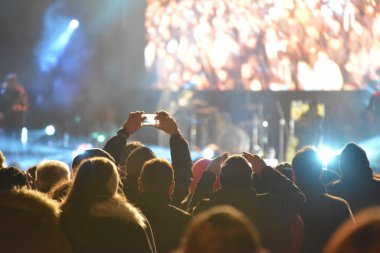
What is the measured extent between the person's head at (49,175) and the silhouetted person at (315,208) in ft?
5.01

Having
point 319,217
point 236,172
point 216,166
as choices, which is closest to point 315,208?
point 319,217

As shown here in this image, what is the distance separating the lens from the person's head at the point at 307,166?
14.4 feet

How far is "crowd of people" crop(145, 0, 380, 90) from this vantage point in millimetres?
14398

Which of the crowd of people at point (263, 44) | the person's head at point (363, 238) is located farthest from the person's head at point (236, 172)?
the crowd of people at point (263, 44)

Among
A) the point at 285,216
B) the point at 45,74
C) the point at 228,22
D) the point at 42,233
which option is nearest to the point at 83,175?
the point at 42,233

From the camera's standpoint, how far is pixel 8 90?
12617 millimetres

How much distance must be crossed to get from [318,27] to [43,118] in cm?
735

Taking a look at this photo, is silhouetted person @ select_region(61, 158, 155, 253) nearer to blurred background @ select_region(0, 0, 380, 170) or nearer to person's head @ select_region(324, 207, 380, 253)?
person's head @ select_region(324, 207, 380, 253)

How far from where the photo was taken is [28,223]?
3.12m

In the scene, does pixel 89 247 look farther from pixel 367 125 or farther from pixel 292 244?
pixel 367 125

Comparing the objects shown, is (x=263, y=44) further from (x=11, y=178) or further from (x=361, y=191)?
(x=11, y=178)

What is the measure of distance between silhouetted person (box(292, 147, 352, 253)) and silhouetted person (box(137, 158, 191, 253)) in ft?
2.86

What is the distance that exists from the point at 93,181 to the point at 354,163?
230 centimetres

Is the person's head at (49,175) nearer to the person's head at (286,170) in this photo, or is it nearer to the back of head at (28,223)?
the back of head at (28,223)
